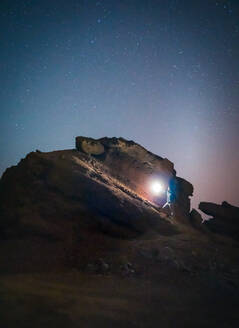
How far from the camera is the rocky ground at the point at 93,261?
575 cm

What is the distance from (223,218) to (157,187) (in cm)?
959

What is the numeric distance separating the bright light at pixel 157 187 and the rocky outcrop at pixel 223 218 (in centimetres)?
774

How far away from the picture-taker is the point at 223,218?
81.9ft

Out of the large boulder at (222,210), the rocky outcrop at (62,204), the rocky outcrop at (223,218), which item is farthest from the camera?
the large boulder at (222,210)

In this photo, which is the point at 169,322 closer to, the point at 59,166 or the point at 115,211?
the point at 115,211

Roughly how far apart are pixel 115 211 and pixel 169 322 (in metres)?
8.59

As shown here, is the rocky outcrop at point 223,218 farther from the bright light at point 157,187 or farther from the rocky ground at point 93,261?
the rocky ground at point 93,261

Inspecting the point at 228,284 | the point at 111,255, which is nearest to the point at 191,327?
the point at 228,284

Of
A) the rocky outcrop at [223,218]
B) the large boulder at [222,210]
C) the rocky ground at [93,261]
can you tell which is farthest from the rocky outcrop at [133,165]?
the rocky outcrop at [223,218]

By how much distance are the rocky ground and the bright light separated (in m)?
3.98

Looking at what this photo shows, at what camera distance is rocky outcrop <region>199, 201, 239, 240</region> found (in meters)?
23.4

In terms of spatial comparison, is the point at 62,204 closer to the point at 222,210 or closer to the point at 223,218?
the point at 223,218

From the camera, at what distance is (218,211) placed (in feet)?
84.5

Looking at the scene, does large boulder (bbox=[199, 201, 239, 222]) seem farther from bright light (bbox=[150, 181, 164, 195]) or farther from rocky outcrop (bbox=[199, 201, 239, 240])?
bright light (bbox=[150, 181, 164, 195])
